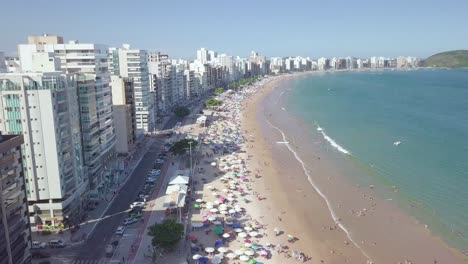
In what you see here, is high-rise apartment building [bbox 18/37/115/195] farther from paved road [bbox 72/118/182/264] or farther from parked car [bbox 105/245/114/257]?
parked car [bbox 105/245/114/257]

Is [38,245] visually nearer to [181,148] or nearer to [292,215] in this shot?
[292,215]

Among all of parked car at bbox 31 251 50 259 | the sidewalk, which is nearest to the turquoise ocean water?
the sidewalk

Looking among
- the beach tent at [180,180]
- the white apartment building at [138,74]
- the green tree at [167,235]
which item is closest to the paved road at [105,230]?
the green tree at [167,235]

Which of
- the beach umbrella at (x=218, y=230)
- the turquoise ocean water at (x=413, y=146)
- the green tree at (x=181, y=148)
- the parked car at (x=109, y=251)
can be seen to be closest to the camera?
the parked car at (x=109, y=251)

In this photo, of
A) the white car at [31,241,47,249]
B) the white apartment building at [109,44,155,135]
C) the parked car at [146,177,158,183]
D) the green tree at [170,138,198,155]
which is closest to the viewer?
the white car at [31,241,47,249]

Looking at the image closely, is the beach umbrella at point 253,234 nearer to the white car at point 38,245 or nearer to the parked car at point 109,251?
the parked car at point 109,251
